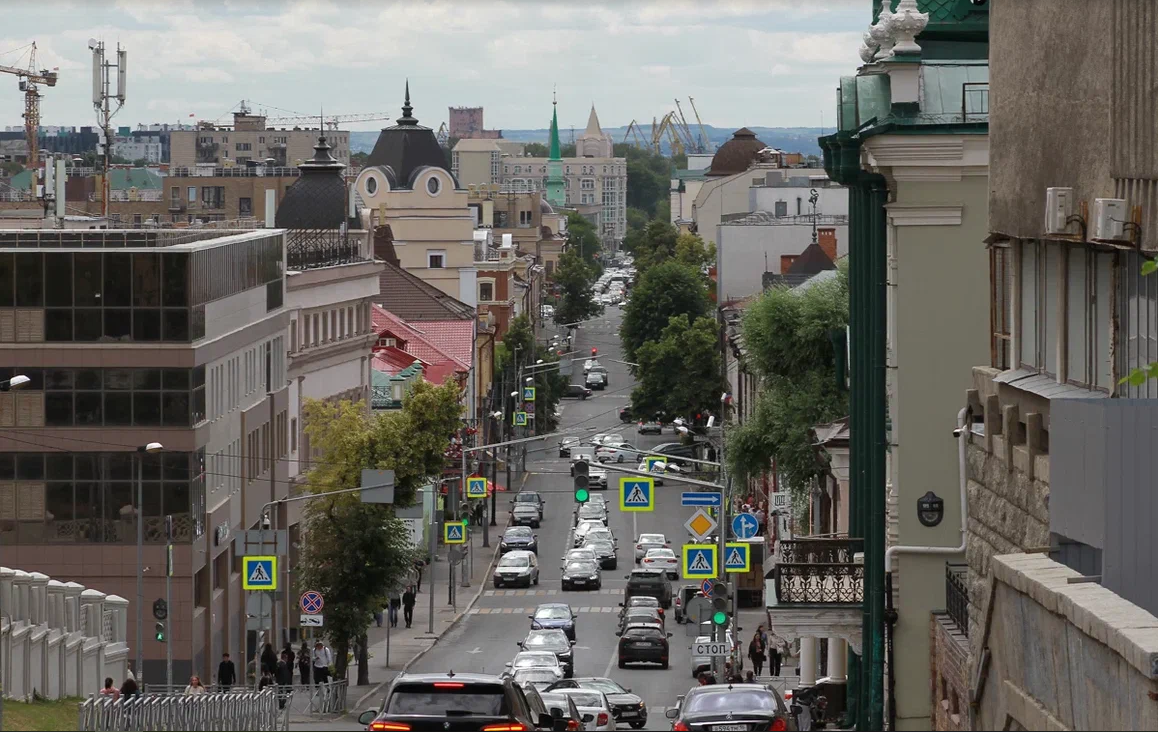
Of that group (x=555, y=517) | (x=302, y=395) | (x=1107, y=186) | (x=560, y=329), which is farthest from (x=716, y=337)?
(x=1107, y=186)

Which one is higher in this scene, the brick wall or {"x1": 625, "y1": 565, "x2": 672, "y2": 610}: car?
the brick wall

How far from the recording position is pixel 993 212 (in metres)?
19.6

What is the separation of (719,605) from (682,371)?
64655 mm

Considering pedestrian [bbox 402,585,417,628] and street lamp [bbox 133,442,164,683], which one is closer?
street lamp [bbox 133,442,164,683]

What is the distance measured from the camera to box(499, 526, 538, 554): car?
83375 millimetres

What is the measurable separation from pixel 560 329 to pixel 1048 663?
177914 millimetres

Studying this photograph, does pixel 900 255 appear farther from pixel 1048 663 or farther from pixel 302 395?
pixel 302 395

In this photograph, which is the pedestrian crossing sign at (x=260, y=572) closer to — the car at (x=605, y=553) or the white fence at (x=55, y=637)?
the white fence at (x=55, y=637)

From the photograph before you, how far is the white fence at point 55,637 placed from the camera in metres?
32.2

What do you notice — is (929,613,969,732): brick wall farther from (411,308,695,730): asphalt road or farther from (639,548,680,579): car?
(639,548,680,579): car

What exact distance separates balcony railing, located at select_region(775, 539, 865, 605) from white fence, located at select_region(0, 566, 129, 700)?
1109cm

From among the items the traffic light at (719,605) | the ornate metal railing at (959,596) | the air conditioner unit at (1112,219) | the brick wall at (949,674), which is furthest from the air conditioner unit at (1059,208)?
the traffic light at (719,605)

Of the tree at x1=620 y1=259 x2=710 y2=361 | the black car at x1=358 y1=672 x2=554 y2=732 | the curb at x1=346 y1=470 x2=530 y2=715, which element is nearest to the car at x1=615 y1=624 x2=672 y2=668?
the curb at x1=346 y1=470 x2=530 y2=715

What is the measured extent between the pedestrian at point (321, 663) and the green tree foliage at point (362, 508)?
153cm
